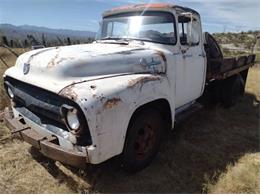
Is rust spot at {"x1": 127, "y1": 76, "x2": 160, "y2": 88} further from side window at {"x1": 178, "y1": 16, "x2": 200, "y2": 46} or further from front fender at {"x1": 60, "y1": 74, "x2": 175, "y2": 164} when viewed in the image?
side window at {"x1": 178, "y1": 16, "x2": 200, "y2": 46}

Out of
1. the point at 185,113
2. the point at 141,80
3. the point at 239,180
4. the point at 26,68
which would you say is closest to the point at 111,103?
the point at 141,80

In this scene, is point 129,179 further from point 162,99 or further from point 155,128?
point 162,99

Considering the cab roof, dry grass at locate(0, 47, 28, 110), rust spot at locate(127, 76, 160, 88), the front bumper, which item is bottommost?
dry grass at locate(0, 47, 28, 110)

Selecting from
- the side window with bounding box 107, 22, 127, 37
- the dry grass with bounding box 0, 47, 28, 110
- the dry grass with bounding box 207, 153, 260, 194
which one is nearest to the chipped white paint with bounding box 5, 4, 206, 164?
the side window with bounding box 107, 22, 127, 37

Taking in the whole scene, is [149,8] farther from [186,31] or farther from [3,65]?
[3,65]

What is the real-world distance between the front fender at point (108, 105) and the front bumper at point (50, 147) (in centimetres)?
14

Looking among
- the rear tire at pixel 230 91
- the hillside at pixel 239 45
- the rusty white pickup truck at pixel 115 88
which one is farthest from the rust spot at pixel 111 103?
the hillside at pixel 239 45

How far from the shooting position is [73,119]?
289 cm

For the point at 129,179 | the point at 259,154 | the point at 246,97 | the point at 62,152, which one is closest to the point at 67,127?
the point at 62,152

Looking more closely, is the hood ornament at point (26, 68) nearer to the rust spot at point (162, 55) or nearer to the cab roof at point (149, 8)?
the rust spot at point (162, 55)

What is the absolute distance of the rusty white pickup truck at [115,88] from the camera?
2.88m

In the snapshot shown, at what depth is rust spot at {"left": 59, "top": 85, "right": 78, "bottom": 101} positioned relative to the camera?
2778 millimetres

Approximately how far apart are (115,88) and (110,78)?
0.95 ft

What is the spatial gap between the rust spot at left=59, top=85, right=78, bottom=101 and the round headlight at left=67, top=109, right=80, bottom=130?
0.42 ft
